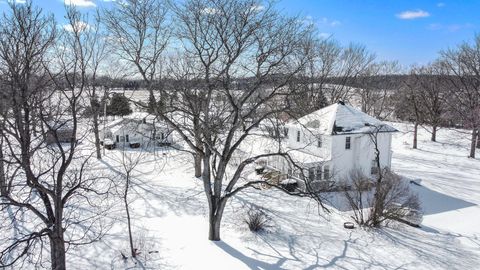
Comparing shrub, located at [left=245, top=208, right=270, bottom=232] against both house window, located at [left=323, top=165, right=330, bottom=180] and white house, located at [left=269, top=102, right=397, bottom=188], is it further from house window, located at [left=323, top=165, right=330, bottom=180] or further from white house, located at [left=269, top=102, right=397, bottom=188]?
house window, located at [left=323, top=165, right=330, bottom=180]

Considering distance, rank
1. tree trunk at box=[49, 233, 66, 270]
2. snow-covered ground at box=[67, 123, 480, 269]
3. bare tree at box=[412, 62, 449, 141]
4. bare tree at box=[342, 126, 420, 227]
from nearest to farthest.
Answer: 1. tree trunk at box=[49, 233, 66, 270]
2. snow-covered ground at box=[67, 123, 480, 269]
3. bare tree at box=[342, 126, 420, 227]
4. bare tree at box=[412, 62, 449, 141]

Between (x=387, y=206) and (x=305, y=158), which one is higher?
(x=305, y=158)

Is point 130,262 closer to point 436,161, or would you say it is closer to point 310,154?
point 310,154

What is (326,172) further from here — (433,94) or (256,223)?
(433,94)

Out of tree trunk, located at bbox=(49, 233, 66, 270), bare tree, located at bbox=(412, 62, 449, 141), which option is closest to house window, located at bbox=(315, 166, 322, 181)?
tree trunk, located at bbox=(49, 233, 66, 270)

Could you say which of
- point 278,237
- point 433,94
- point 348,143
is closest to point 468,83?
point 433,94

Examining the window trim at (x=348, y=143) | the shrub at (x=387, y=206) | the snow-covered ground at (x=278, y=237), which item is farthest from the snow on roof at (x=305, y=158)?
the shrub at (x=387, y=206)

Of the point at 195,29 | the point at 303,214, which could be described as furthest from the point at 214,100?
the point at 303,214

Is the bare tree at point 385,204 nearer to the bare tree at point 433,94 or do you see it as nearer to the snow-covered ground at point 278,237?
the snow-covered ground at point 278,237
